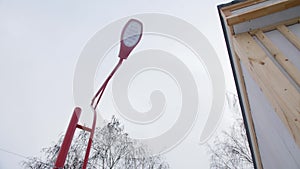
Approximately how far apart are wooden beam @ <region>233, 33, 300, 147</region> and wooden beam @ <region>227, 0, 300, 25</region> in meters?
0.15

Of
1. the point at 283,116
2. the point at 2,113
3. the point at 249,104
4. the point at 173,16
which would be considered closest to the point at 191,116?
the point at 173,16

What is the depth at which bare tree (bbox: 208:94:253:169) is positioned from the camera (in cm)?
820

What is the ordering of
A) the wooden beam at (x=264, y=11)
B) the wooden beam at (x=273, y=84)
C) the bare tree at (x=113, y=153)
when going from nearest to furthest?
1. the wooden beam at (x=273, y=84)
2. the wooden beam at (x=264, y=11)
3. the bare tree at (x=113, y=153)

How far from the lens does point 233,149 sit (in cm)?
878

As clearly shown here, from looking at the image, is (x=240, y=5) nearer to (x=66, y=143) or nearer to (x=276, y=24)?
(x=276, y=24)

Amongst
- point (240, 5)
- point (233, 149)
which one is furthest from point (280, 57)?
point (233, 149)

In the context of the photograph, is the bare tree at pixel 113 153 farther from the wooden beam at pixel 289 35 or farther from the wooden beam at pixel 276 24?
the wooden beam at pixel 289 35

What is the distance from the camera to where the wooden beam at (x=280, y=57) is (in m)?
1.10

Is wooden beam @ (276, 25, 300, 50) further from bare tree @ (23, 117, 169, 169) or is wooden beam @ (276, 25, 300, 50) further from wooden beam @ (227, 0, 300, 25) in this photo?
bare tree @ (23, 117, 169, 169)

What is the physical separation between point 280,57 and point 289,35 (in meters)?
0.27

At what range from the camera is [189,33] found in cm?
478

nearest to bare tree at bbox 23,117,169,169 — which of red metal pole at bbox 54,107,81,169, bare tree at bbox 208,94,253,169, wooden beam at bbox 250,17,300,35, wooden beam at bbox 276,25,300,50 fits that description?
bare tree at bbox 208,94,253,169

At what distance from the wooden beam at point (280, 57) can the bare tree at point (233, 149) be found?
6.84 metres

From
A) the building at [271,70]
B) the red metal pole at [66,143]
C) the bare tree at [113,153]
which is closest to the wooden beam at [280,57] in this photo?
the building at [271,70]
